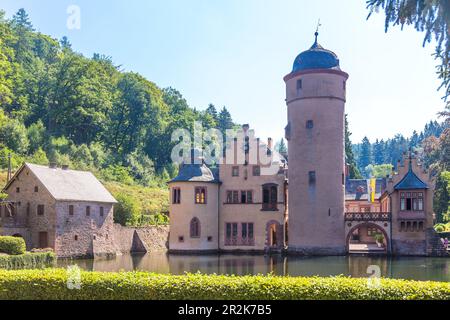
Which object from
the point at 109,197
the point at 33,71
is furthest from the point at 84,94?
the point at 109,197

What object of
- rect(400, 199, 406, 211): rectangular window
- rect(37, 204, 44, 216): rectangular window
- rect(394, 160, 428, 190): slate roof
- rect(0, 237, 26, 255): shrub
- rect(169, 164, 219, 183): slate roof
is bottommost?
rect(0, 237, 26, 255): shrub

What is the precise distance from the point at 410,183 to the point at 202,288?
96.7ft

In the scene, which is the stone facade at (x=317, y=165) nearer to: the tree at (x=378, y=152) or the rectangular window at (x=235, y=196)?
the rectangular window at (x=235, y=196)

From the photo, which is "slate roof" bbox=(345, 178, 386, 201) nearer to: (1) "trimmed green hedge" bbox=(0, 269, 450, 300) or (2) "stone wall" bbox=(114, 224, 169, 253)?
(2) "stone wall" bbox=(114, 224, 169, 253)

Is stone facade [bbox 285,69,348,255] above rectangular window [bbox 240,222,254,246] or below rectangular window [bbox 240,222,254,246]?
above

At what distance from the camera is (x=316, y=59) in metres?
38.9

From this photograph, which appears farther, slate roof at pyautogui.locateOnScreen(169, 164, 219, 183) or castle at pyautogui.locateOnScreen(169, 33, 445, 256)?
slate roof at pyautogui.locateOnScreen(169, 164, 219, 183)

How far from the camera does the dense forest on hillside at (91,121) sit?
57906 millimetres

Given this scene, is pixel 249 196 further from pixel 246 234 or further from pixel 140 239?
pixel 140 239

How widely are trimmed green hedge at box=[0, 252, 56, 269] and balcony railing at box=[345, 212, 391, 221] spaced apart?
68.9 ft

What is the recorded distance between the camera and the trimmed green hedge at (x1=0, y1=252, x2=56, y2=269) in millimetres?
27117

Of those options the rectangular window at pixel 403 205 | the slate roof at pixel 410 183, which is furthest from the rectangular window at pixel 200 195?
the rectangular window at pixel 403 205

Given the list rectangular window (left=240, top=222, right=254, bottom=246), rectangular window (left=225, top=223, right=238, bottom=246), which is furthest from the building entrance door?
rectangular window (left=240, top=222, right=254, bottom=246)

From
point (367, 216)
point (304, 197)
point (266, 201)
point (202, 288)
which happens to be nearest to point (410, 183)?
point (367, 216)
